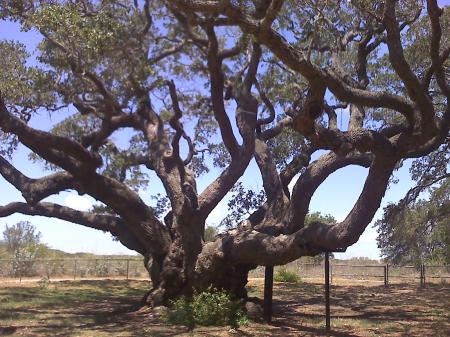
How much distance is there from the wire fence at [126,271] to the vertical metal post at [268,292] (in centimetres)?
1408

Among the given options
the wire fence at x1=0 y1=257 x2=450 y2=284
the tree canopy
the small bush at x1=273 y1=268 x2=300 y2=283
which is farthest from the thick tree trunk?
the wire fence at x1=0 y1=257 x2=450 y2=284

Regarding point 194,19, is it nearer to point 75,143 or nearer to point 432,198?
point 75,143

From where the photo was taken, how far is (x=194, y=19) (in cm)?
1442

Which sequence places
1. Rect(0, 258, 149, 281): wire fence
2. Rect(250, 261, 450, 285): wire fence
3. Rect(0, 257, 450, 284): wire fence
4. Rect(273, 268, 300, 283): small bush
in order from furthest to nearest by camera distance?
Rect(0, 258, 149, 281): wire fence → Rect(0, 257, 450, 284): wire fence → Rect(250, 261, 450, 285): wire fence → Rect(273, 268, 300, 283): small bush

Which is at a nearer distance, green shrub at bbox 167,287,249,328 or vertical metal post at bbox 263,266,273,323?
green shrub at bbox 167,287,249,328

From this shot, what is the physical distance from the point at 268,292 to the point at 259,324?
815 mm

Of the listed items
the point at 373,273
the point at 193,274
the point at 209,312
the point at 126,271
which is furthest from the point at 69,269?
the point at 209,312

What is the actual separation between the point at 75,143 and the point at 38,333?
4917 millimetres

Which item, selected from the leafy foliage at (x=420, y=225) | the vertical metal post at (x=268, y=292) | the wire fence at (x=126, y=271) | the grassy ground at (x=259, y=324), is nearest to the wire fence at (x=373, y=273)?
the wire fence at (x=126, y=271)

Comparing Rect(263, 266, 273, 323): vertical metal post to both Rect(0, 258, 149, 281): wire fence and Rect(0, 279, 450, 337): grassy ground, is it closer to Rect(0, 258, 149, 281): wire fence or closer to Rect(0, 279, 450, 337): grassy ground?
Rect(0, 279, 450, 337): grassy ground

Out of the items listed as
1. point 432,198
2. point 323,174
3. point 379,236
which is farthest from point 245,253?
point 432,198

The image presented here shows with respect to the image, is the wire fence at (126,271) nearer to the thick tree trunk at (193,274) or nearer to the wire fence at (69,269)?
the wire fence at (69,269)

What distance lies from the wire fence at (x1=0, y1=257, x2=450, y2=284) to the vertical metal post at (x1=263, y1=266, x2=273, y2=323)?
14078mm

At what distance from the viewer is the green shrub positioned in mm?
13719
